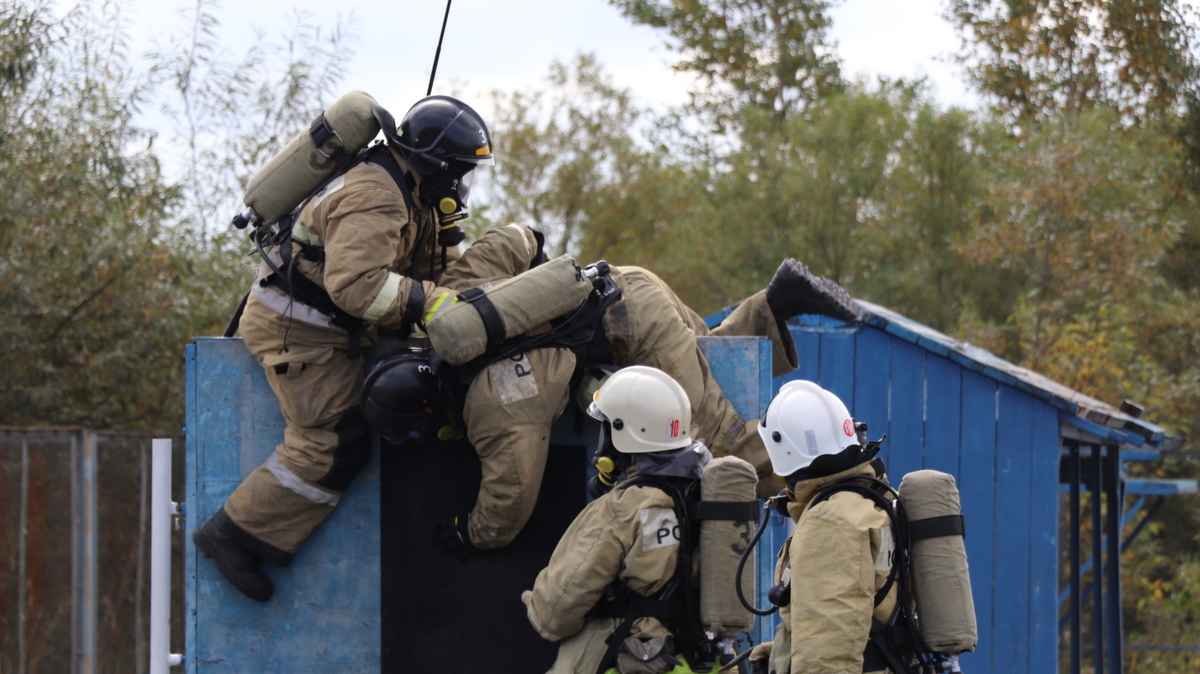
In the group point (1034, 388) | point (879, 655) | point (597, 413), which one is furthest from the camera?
point (1034, 388)

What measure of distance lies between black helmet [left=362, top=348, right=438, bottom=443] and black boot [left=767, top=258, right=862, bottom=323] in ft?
5.66

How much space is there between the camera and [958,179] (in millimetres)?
15500

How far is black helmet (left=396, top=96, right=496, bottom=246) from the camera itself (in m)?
4.48

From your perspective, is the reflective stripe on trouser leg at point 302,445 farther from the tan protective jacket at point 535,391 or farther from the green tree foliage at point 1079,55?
the green tree foliage at point 1079,55

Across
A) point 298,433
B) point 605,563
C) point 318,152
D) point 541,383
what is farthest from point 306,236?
point 605,563

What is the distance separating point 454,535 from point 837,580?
195 centimetres

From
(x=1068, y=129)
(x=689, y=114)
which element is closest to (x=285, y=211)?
(x=1068, y=129)

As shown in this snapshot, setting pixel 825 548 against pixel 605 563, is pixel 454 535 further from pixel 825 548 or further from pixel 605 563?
pixel 825 548

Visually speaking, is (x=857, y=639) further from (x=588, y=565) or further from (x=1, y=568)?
(x=1, y=568)

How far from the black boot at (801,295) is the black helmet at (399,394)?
67.9 inches

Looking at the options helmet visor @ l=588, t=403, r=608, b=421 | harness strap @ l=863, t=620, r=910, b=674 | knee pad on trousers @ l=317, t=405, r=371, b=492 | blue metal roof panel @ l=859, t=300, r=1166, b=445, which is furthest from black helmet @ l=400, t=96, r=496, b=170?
blue metal roof panel @ l=859, t=300, r=1166, b=445

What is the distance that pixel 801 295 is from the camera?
17.0 ft

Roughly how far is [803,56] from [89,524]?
18.0m

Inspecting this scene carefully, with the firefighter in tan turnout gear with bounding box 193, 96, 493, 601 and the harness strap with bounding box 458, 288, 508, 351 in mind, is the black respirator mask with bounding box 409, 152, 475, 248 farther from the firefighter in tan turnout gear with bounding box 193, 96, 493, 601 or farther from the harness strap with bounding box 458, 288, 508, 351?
the harness strap with bounding box 458, 288, 508, 351
